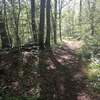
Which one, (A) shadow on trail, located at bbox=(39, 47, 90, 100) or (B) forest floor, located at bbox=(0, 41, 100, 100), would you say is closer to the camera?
(A) shadow on trail, located at bbox=(39, 47, 90, 100)

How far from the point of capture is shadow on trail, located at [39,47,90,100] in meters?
7.07

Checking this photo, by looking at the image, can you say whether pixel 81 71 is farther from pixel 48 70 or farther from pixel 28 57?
pixel 28 57

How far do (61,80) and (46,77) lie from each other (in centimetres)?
79

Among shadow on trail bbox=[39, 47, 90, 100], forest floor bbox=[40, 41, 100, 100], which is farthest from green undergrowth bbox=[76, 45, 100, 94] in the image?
shadow on trail bbox=[39, 47, 90, 100]

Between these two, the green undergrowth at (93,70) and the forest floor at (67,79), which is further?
the green undergrowth at (93,70)

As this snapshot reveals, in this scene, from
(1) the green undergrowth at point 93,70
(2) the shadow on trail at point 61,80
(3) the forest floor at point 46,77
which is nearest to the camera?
(2) the shadow on trail at point 61,80

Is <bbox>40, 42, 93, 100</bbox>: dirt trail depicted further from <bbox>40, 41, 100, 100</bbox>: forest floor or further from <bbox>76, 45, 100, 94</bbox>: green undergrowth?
<bbox>76, 45, 100, 94</bbox>: green undergrowth

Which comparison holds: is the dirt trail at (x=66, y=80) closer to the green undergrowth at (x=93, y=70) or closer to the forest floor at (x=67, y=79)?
the forest floor at (x=67, y=79)

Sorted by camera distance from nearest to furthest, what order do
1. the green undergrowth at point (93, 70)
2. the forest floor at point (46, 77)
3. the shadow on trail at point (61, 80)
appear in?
the shadow on trail at point (61, 80), the forest floor at point (46, 77), the green undergrowth at point (93, 70)

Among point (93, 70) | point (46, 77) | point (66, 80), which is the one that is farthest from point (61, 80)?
point (93, 70)

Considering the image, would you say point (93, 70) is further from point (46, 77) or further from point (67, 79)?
point (46, 77)

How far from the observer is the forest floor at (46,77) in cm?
730

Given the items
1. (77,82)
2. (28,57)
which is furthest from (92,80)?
(28,57)

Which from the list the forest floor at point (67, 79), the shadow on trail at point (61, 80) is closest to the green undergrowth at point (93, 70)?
the forest floor at point (67, 79)
